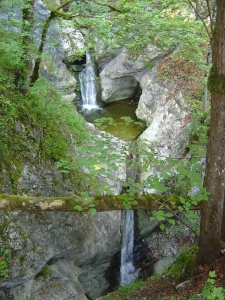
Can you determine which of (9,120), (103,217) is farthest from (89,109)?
(9,120)

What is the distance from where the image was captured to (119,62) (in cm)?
1573

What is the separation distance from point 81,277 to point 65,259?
5.05 feet

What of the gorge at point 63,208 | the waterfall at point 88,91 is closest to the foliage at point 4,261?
the gorge at point 63,208

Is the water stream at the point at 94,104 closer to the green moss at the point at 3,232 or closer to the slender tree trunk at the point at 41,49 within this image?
the slender tree trunk at the point at 41,49

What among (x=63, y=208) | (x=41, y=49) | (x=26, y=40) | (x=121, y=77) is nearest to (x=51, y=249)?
(x=63, y=208)

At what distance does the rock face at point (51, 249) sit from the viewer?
5066 millimetres

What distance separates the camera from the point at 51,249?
19.0ft

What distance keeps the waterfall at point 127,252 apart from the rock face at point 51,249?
169 cm

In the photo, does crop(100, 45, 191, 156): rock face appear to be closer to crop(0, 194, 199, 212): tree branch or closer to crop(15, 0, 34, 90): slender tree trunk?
crop(15, 0, 34, 90): slender tree trunk

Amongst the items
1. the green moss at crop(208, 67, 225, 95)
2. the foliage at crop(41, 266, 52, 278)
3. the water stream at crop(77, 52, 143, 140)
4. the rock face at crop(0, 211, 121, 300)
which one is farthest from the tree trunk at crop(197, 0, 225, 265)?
the water stream at crop(77, 52, 143, 140)

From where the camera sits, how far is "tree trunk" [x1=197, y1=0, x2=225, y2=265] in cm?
339

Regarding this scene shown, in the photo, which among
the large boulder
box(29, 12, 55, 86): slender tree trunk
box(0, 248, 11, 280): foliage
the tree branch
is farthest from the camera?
the large boulder

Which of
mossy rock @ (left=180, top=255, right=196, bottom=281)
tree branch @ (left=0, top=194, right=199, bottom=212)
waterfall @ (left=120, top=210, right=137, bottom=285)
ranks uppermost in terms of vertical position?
tree branch @ (left=0, top=194, right=199, bottom=212)

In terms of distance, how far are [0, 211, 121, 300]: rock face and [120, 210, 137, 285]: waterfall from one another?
1686 millimetres
